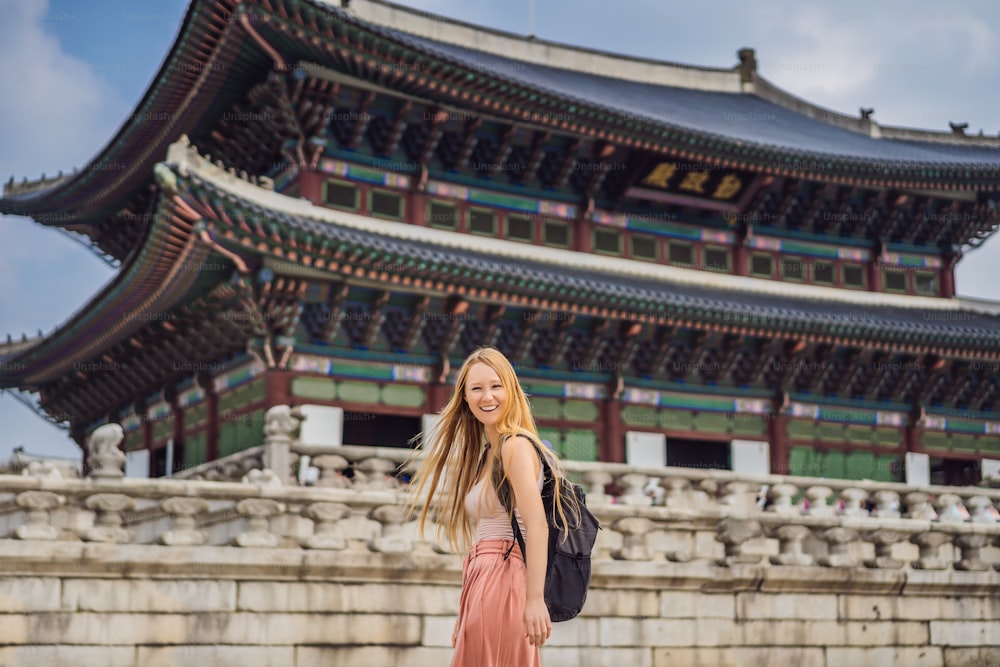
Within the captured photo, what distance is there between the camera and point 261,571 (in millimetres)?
12078

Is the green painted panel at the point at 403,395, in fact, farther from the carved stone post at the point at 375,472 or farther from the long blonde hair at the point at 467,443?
the long blonde hair at the point at 467,443

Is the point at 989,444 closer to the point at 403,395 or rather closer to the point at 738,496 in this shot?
the point at 738,496

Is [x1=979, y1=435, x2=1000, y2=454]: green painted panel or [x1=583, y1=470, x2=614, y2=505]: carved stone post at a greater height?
[x1=979, y1=435, x2=1000, y2=454]: green painted panel

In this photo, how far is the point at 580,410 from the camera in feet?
71.4

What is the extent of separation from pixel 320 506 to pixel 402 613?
140cm

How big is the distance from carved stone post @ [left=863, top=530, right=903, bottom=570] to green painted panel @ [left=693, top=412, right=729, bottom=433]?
7322 millimetres

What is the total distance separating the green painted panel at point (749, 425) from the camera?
76.4ft

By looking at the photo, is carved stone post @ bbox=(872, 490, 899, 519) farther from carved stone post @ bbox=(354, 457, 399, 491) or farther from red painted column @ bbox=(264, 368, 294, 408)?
red painted column @ bbox=(264, 368, 294, 408)

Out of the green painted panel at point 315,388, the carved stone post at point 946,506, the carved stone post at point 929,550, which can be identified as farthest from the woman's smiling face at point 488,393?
the green painted panel at point 315,388

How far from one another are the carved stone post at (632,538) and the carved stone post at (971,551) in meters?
4.71

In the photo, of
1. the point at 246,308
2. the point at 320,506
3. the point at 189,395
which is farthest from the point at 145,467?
the point at 320,506

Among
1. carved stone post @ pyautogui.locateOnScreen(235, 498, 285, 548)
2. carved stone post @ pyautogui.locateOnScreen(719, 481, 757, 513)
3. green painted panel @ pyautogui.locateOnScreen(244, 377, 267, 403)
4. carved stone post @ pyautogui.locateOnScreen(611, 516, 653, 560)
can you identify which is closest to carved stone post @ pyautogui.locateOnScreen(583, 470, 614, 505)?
carved stone post @ pyautogui.locateOnScreen(611, 516, 653, 560)

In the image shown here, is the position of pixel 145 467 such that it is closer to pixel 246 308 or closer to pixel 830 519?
pixel 246 308

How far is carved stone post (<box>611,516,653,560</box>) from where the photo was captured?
14047 mm
